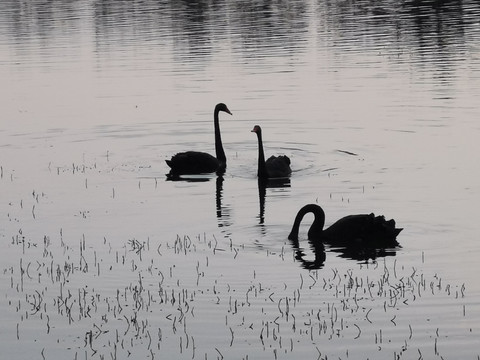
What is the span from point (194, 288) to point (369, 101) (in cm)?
A: 1981

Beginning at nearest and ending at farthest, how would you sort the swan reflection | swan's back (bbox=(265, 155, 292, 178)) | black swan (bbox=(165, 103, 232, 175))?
the swan reflection
swan's back (bbox=(265, 155, 292, 178))
black swan (bbox=(165, 103, 232, 175))

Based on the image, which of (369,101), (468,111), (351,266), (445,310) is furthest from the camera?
(369,101)

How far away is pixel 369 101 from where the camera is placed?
34.0m

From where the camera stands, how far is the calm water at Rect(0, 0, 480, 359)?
13.2 metres

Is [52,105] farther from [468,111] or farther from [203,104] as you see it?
[468,111]

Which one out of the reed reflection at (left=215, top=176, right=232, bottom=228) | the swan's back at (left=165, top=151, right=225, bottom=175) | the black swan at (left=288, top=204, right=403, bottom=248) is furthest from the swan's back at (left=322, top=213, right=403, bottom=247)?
the swan's back at (left=165, top=151, right=225, bottom=175)

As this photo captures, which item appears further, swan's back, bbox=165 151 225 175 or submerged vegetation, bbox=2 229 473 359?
swan's back, bbox=165 151 225 175

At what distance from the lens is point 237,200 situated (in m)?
21.7

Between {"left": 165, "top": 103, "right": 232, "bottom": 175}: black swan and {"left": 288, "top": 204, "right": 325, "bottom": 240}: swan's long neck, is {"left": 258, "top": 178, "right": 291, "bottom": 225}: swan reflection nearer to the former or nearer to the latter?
{"left": 165, "top": 103, "right": 232, "bottom": 175}: black swan

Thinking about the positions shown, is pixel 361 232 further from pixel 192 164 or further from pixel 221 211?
pixel 192 164

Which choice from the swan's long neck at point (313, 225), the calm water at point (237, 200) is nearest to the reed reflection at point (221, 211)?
the calm water at point (237, 200)

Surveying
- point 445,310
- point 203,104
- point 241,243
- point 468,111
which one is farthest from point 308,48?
point 445,310

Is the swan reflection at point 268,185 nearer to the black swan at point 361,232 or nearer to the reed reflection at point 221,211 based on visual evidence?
the reed reflection at point 221,211

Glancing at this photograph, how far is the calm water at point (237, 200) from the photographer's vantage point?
13.2 meters
